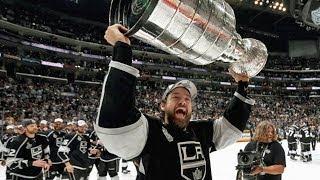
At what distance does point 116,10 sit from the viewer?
1.75m

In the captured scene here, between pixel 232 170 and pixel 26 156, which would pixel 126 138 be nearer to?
pixel 26 156

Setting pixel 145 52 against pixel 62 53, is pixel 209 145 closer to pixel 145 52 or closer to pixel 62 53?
pixel 62 53

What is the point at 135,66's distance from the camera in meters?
36.8

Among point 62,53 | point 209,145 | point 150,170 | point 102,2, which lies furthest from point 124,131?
point 102,2

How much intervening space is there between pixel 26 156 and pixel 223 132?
506cm

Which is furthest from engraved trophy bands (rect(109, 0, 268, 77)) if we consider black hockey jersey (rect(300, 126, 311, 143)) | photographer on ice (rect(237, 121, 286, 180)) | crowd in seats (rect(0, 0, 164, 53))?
crowd in seats (rect(0, 0, 164, 53))

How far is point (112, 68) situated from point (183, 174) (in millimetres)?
665

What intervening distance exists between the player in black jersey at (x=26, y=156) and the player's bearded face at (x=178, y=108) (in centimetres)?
465

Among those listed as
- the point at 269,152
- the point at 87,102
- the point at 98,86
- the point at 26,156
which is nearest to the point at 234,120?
the point at 269,152

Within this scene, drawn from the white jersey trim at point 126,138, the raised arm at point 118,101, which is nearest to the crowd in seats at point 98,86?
the white jersey trim at point 126,138

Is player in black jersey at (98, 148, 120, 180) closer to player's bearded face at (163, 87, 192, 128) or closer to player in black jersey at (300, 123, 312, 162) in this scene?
player's bearded face at (163, 87, 192, 128)

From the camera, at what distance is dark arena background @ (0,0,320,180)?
21.0 m

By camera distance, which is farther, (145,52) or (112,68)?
(145,52)

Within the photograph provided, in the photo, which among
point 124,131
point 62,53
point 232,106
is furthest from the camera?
point 62,53
